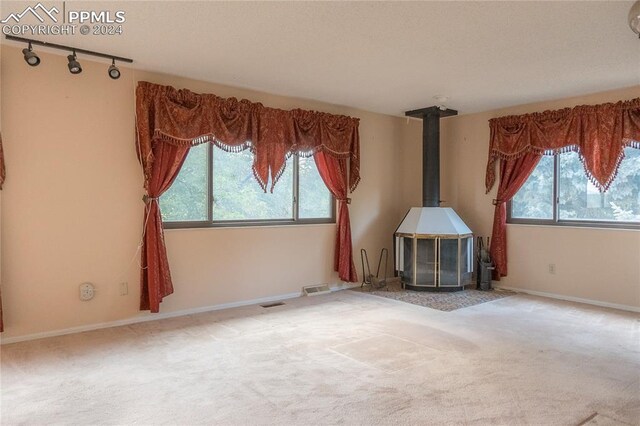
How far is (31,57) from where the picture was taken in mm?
3312

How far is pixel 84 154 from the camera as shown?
12.7ft

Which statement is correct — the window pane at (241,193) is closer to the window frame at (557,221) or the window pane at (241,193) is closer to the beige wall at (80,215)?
the beige wall at (80,215)

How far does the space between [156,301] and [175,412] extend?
1.84m

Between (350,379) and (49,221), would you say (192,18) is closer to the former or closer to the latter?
(49,221)

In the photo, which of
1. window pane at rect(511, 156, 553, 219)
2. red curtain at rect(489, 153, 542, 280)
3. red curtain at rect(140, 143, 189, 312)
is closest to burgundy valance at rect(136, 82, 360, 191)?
red curtain at rect(140, 143, 189, 312)

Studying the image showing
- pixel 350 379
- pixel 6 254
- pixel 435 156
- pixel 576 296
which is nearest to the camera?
pixel 350 379

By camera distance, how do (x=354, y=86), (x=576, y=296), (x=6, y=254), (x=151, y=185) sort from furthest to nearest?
1. (x=576, y=296)
2. (x=354, y=86)
3. (x=151, y=185)
4. (x=6, y=254)

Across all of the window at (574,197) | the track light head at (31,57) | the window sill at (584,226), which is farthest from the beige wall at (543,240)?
the track light head at (31,57)

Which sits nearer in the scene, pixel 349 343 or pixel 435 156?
pixel 349 343

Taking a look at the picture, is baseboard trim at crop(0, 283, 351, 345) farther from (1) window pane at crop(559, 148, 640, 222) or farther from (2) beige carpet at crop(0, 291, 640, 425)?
(1) window pane at crop(559, 148, 640, 222)

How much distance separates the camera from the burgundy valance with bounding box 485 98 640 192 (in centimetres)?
468

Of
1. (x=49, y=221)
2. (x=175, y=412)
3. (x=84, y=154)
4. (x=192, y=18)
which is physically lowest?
(x=175, y=412)

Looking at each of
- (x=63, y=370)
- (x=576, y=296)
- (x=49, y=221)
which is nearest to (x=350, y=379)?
(x=63, y=370)

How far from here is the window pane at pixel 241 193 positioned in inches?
187
